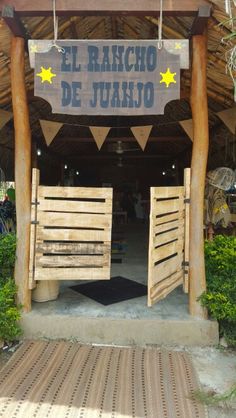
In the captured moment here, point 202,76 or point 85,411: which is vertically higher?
point 202,76

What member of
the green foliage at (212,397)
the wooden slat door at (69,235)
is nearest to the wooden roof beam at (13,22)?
the wooden slat door at (69,235)

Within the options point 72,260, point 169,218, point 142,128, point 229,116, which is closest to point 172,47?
point 169,218

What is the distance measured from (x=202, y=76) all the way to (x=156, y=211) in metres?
1.31

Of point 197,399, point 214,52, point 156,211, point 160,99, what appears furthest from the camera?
point 214,52

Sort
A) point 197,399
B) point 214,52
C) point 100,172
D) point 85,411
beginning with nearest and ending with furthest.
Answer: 1. point 85,411
2. point 197,399
3. point 214,52
4. point 100,172

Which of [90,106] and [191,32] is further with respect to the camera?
[191,32]

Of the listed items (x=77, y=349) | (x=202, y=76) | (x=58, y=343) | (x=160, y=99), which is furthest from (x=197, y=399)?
(x=202, y=76)

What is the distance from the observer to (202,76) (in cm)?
286

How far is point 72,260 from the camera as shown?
3.04 metres

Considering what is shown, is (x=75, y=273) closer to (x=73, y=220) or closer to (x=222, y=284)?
(x=73, y=220)

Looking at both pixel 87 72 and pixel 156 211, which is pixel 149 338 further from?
pixel 87 72

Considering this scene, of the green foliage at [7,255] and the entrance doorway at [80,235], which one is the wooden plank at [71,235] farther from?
the green foliage at [7,255]

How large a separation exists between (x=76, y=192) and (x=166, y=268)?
113cm

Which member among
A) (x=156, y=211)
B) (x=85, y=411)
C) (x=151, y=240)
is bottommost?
(x=85, y=411)
